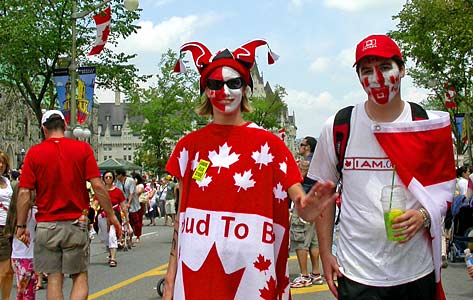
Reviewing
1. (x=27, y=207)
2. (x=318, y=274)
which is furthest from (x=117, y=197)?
(x=27, y=207)

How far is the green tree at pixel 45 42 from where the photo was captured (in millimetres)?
27906

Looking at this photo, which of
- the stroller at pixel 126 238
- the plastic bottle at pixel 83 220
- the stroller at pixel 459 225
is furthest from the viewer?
the stroller at pixel 126 238

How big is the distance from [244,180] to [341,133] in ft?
1.77

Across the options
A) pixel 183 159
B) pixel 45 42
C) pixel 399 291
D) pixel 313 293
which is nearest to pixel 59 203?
pixel 183 159

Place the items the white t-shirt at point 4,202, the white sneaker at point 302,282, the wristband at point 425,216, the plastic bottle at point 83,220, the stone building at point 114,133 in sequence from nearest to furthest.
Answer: the wristband at point 425,216 → the plastic bottle at point 83,220 → the white t-shirt at point 4,202 → the white sneaker at point 302,282 → the stone building at point 114,133

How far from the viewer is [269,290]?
3662 mm

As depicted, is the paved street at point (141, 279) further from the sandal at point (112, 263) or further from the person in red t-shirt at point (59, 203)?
the person in red t-shirt at point (59, 203)

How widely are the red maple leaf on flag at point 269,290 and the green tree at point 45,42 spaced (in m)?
25.0

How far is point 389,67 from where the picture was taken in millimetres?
3635

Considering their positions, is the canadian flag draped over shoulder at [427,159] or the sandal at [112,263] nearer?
the canadian flag draped over shoulder at [427,159]

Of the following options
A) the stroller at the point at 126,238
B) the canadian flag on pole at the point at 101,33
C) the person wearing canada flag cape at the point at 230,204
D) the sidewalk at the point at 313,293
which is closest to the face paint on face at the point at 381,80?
the person wearing canada flag cape at the point at 230,204

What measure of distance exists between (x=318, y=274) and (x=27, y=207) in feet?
15.7

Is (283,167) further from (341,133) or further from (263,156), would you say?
(341,133)

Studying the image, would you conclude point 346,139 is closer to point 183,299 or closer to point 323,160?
point 323,160
